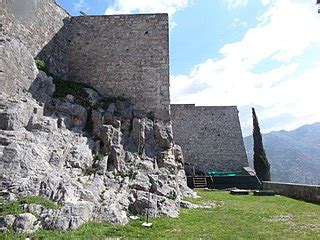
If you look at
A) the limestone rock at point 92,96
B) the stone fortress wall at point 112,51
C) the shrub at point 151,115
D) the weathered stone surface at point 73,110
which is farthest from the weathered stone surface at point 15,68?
the shrub at point 151,115

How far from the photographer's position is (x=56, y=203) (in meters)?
8.81

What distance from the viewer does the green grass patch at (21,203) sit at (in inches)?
298

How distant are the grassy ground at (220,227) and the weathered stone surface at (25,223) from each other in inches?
10.4

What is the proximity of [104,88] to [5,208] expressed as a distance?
1070 cm

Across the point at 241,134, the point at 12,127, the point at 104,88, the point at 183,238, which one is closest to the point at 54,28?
the point at 104,88

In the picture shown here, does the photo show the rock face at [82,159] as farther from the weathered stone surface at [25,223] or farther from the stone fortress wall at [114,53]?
the stone fortress wall at [114,53]

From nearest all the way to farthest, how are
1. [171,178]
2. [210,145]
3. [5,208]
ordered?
[5,208], [171,178], [210,145]

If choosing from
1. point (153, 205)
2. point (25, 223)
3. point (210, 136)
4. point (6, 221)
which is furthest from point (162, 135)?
point (210, 136)

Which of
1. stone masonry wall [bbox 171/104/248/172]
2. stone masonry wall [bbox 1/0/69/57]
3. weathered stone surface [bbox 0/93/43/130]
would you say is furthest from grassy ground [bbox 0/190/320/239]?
stone masonry wall [bbox 171/104/248/172]

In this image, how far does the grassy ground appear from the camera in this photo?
7.98 metres

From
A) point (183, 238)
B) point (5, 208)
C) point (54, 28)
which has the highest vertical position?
point (54, 28)

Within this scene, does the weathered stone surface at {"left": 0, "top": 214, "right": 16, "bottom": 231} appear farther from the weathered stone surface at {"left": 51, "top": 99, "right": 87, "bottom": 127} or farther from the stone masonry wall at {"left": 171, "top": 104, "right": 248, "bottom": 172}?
the stone masonry wall at {"left": 171, "top": 104, "right": 248, "bottom": 172}

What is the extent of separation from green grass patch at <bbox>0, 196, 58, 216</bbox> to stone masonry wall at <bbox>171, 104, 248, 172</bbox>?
21660 millimetres

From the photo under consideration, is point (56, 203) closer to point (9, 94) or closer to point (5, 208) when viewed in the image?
point (5, 208)
